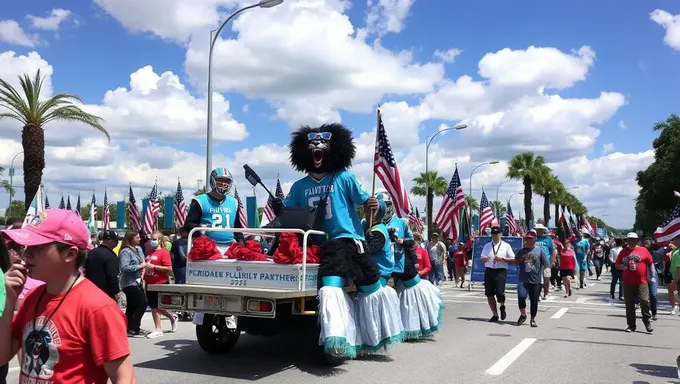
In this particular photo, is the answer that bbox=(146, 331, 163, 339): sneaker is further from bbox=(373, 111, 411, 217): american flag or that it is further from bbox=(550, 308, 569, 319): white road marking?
bbox=(550, 308, 569, 319): white road marking

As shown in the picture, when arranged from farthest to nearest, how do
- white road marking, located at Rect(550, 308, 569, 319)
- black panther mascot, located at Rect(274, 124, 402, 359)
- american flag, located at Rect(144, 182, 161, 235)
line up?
1. american flag, located at Rect(144, 182, 161, 235)
2. white road marking, located at Rect(550, 308, 569, 319)
3. black panther mascot, located at Rect(274, 124, 402, 359)

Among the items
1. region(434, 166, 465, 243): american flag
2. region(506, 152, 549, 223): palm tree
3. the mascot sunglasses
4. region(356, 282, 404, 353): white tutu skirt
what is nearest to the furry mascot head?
the mascot sunglasses

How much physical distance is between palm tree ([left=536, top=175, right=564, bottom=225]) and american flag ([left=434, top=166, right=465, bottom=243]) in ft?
117

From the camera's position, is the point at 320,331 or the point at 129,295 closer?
the point at 320,331

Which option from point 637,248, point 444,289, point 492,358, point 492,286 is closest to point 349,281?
point 492,358

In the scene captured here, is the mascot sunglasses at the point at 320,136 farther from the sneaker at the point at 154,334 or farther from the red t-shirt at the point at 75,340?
the red t-shirt at the point at 75,340

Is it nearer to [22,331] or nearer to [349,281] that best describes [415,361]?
[349,281]

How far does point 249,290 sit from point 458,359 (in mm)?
3252

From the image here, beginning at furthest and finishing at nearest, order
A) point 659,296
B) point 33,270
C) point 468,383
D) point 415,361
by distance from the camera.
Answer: point 659,296
point 415,361
point 468,383
point 33,270

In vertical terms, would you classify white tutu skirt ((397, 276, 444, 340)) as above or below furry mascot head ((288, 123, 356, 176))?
below

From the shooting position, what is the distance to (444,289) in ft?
74.4

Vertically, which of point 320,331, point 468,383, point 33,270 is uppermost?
point 33,270

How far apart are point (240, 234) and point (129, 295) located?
296 centimetres

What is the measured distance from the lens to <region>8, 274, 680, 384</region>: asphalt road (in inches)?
287
